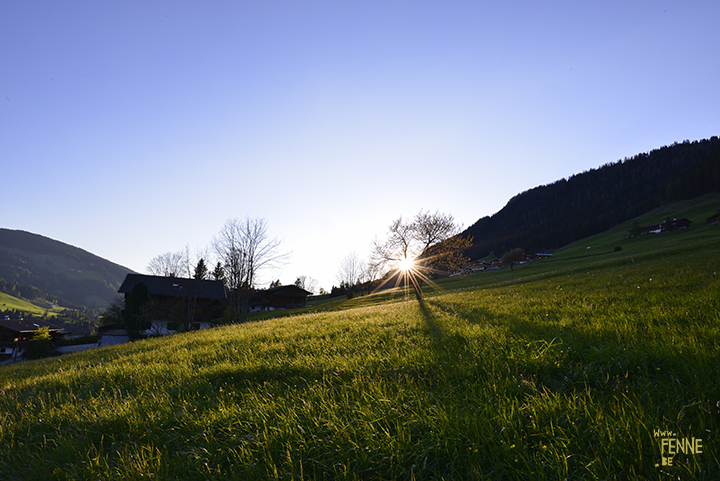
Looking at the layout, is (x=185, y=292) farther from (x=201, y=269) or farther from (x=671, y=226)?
(x=671, y=226)

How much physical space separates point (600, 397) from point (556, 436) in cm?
76

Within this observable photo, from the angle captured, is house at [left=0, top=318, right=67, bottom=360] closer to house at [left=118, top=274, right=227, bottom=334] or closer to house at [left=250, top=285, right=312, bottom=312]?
house at [left=118, top=274, right=227, bottom=334]

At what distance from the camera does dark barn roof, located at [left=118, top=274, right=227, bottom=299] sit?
2135 inches

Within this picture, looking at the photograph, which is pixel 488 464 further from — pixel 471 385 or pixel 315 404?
pixel 315 404

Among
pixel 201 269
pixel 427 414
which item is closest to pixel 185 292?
pixel 201 269

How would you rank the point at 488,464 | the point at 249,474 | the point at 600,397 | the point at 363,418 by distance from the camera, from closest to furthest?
the point at 488,464
the point at 249,474
the point at 600,397
the point at 363,418

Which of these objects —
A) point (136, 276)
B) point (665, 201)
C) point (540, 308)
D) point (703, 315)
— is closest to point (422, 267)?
point (540, 308)

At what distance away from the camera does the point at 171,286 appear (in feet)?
188

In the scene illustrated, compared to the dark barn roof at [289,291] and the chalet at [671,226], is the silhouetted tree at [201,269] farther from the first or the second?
the chalet at [671,226]

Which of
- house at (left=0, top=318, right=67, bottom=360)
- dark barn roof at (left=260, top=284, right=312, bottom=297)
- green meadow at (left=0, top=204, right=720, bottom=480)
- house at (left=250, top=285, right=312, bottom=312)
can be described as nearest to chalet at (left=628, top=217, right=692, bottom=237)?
dark barn roof at (left=260, top=284, right=312, bottom=297)

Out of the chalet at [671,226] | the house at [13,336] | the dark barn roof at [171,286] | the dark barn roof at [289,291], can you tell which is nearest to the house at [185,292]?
the dark barn roof at [171,286]

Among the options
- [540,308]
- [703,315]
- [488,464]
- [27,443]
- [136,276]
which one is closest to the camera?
[488,464]

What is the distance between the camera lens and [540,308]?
7.56 metres

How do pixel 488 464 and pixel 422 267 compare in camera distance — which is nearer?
pixel 488 464
